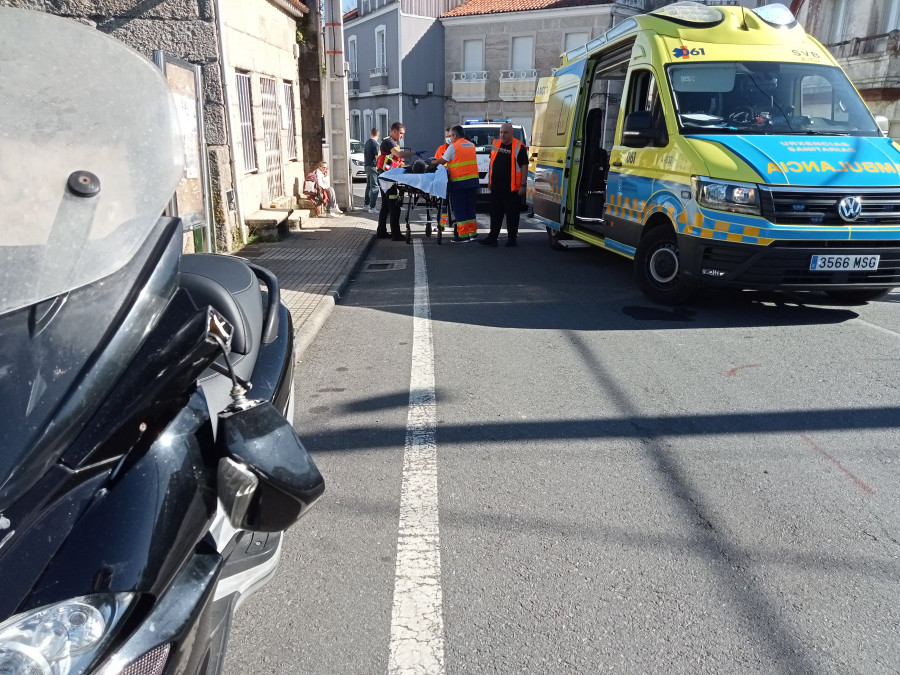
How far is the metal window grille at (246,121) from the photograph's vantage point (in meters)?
11.5

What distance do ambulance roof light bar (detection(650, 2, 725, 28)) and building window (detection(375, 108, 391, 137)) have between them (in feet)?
108

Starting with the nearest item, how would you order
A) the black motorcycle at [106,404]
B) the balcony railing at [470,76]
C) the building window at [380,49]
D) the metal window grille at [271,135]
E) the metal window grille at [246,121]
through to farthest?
the black motorcycle at [106,404] < the metal window grille at [246,121] < the metal window grille at [271,135] < the balcony railing at [470,76] < the building window at [380,49]

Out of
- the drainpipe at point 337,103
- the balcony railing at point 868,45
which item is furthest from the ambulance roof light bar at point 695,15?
the balcony railing at point 868,45

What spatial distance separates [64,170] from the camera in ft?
5.74

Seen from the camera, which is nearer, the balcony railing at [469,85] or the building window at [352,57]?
the balcony railing at [469,85]

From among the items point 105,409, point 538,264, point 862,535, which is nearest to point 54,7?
point 538,264

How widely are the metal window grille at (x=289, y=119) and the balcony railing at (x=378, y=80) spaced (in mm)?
25007

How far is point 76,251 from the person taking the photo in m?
1.65

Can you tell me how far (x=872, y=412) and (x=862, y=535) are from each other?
5.10 ft

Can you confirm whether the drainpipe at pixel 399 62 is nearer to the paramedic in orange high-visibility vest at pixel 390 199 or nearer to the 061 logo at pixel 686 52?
the paramedic in orange high-visibility vest at pixel 390 199

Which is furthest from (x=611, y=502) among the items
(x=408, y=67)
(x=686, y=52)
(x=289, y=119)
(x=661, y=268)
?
(x=408, y=67)

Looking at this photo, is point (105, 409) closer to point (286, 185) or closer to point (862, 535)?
point (862, 535)

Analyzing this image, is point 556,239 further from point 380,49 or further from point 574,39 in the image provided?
point 380,49

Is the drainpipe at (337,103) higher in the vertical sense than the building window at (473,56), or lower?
lower
